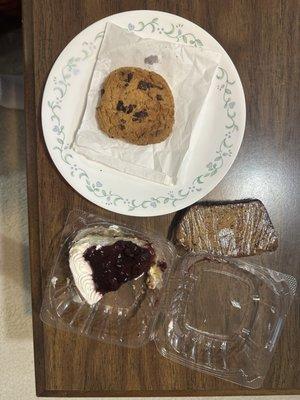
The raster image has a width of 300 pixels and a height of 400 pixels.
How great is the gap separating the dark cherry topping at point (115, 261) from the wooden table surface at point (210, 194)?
0.06 metres

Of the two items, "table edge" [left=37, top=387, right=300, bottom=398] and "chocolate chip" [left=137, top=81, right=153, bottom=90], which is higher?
"chocolate chip" [left=137, top=81, right=153, bottom=90]

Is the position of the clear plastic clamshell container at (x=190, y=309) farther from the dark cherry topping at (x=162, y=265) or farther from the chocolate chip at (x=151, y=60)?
the chocolate chip at (x=151, y=60)

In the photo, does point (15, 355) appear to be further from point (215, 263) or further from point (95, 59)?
point (95, 59)

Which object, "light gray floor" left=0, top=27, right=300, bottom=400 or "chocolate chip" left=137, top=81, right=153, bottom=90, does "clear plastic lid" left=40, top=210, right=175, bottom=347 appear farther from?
"light gray floor" left=0, top=27, right=300, bottom=400

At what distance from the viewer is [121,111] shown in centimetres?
86

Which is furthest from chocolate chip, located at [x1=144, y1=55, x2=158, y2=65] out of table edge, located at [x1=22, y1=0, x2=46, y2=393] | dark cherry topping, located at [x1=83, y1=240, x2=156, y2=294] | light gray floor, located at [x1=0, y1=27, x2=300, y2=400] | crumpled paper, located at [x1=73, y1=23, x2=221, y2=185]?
light gray floor, located at [x1=0, y1=27, x2=300, y2=400]

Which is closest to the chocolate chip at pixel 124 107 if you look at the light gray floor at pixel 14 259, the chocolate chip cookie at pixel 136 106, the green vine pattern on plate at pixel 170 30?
the chocolate chip cookie at pixel 136 106

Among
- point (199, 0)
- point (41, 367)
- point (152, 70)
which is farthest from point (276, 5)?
point (41, 367)

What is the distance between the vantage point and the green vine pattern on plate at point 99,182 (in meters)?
0.85

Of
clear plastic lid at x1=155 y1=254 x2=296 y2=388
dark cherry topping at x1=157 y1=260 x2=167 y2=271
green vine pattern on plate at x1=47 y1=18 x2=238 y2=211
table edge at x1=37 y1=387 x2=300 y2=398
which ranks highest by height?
green vine pattern on plate at x1=47 y1=18 x2=238 y2=211

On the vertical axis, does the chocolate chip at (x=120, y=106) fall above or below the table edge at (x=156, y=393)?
above

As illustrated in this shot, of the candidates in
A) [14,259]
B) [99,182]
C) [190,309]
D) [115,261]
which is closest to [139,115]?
[99,182]

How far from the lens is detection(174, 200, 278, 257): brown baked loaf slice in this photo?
898mm

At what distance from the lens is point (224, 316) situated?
94 cm
